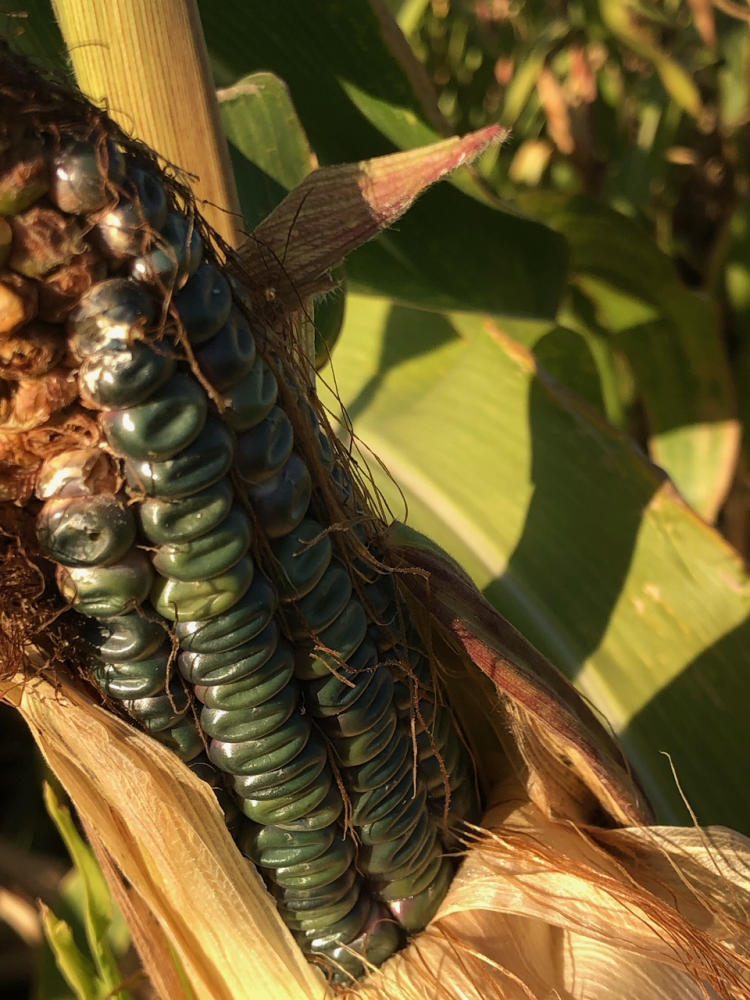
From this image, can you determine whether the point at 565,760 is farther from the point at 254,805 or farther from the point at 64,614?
the point at 64,614

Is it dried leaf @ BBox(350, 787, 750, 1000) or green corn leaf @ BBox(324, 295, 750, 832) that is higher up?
green corn leaf @ BBox(324, 295, 750, 832)

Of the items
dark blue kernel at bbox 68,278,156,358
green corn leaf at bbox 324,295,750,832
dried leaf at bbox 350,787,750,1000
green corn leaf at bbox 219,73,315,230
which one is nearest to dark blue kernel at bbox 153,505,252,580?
dark blue kernel at bbox 68,278,156,358

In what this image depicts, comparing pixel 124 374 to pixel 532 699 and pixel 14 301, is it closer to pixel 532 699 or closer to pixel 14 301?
pixel 14 301

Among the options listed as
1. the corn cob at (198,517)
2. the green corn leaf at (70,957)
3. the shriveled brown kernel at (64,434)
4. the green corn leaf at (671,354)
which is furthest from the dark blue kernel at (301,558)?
the green corn leaf at (671,354)

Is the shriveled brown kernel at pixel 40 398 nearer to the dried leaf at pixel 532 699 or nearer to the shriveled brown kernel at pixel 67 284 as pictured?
the shriveled brown kernel at pixel 67 284

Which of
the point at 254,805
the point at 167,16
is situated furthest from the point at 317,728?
the point at 167,16

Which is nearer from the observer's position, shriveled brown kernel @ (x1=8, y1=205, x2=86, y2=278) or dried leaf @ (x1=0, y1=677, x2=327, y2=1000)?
shriveled brown kernel @ (x1=8, y1=205, x2=86, y2=278)

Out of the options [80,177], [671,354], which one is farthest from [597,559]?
[80,177]

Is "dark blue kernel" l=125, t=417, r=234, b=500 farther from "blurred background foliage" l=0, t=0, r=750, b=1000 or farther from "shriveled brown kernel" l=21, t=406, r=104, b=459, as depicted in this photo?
"blurred background foliage" l=0, t=0, r=750, b=1000
